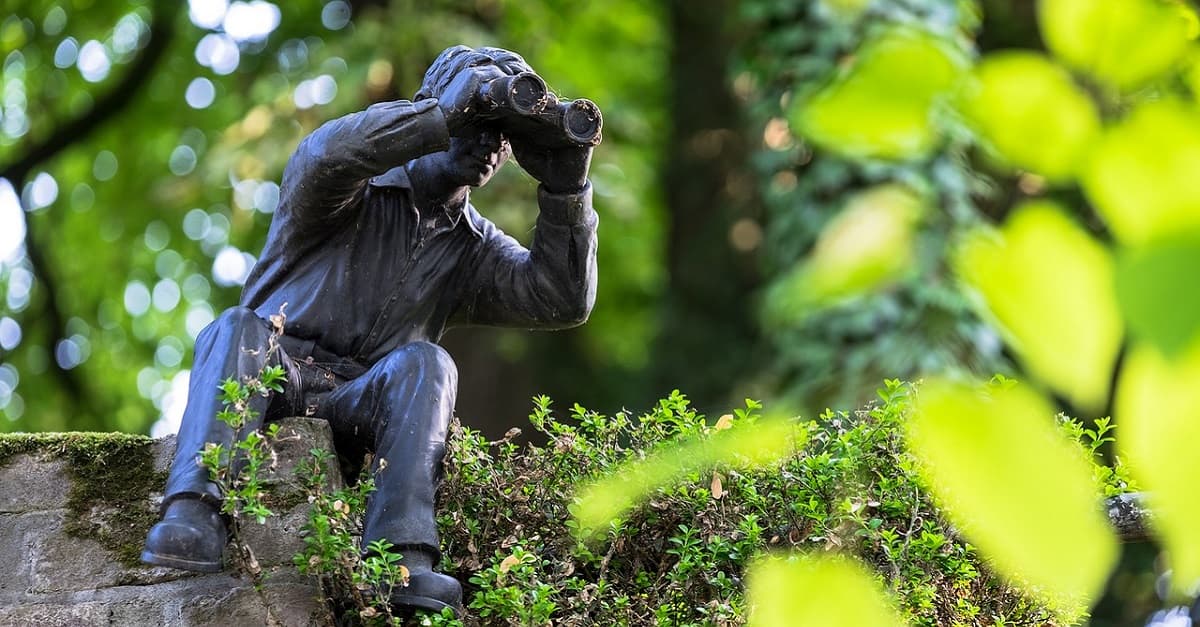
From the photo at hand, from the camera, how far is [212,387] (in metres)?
3.68

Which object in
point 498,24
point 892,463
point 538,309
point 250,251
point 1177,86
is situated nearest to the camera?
point 1177,86

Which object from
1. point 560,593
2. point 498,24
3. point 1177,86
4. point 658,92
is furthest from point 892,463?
point 658,92

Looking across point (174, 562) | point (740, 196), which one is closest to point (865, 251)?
point (174, 562)

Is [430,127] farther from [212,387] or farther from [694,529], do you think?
[694,529]

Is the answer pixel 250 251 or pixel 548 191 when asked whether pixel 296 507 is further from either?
pixel 250 251

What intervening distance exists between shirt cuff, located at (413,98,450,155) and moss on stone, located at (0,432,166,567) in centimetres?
103

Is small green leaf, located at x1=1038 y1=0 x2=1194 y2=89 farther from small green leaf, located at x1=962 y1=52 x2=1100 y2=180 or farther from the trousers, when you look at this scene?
the trousers

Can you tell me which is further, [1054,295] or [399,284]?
[399,284]

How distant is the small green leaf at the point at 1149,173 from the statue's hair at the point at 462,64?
3027 mm

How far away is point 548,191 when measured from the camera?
13.6ft

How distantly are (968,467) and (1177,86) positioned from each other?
35cm

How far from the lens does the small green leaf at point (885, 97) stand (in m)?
1.12

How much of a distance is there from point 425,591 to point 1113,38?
2.65m

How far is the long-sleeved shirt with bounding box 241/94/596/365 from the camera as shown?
163 inches
